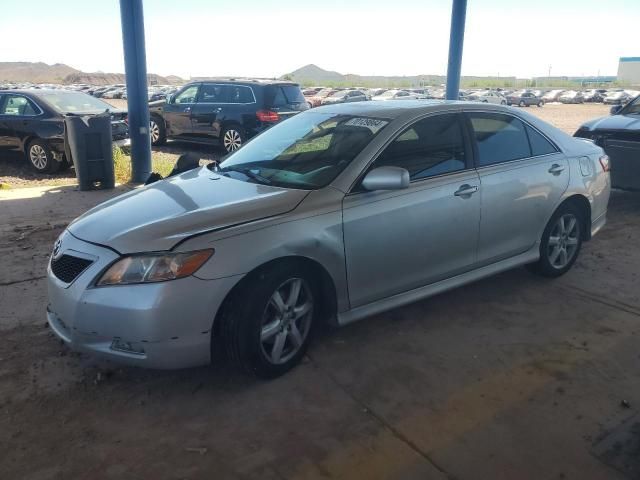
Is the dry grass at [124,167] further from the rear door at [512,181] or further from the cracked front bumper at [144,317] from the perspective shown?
the cracked front bumper at [144,317]

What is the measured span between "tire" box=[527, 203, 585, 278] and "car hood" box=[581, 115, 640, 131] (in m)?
3.27

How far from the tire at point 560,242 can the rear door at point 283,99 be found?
24.7 feet

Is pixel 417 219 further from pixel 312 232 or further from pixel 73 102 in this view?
pixel 73 102

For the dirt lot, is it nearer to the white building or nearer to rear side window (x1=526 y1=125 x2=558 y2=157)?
rear side window (x1=526 y1=125 x2=558 y2=157)

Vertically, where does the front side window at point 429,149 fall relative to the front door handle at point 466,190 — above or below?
above

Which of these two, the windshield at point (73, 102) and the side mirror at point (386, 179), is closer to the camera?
the side mirror at point (386, 179)

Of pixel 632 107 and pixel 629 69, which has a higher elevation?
pixel 629 69

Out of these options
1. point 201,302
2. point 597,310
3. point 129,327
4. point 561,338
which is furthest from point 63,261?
point 597,310

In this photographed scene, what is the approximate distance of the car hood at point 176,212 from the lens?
3.09m

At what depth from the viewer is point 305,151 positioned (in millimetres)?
4016

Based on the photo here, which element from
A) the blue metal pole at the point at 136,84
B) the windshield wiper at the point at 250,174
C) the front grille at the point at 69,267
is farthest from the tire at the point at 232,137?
the front grille at the point at 69,267

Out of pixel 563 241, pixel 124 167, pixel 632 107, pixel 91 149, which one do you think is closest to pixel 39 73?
pixel 124 167

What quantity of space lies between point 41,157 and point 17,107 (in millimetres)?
1131

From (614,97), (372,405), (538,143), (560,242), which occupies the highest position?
(538,143)
